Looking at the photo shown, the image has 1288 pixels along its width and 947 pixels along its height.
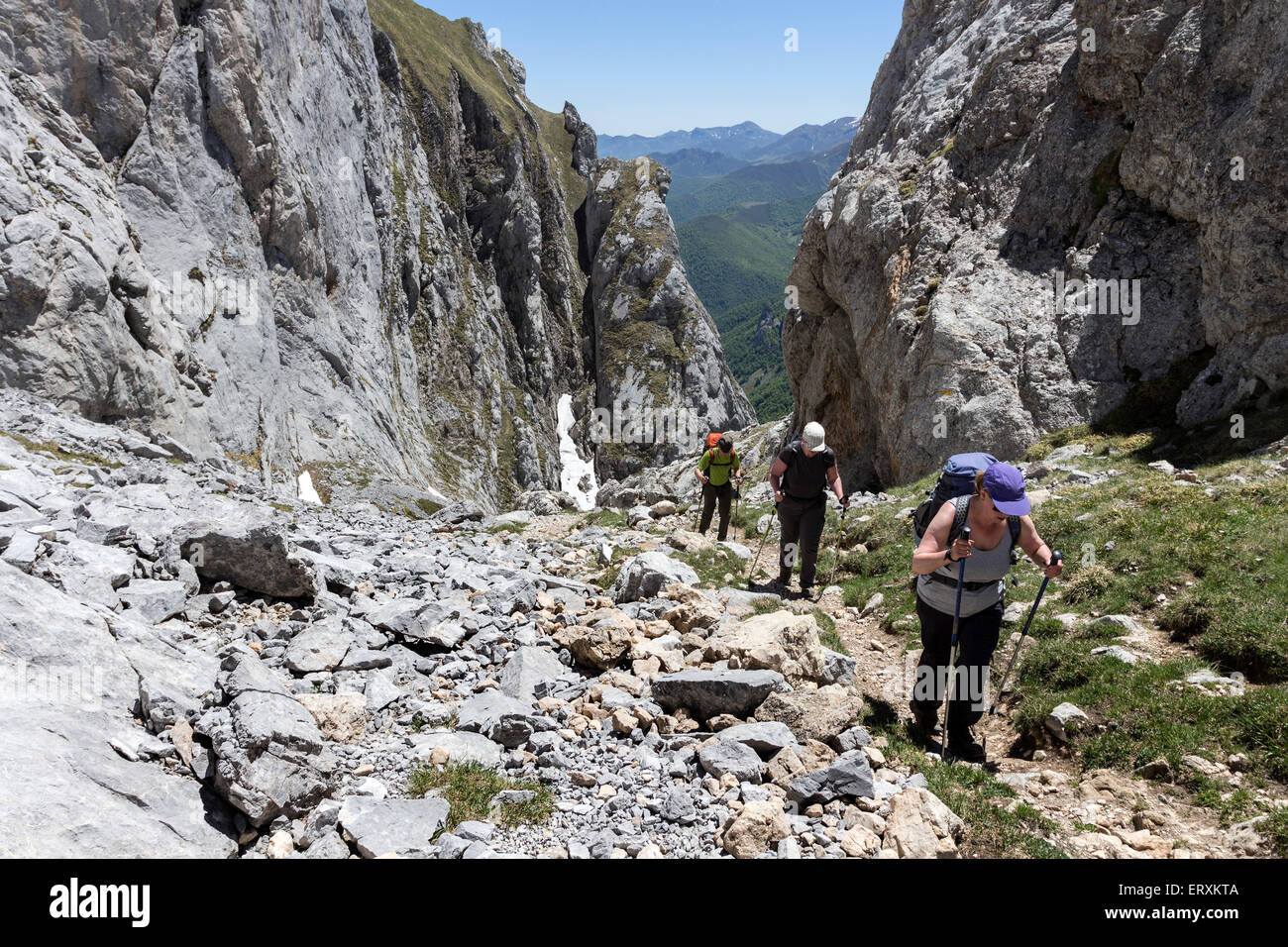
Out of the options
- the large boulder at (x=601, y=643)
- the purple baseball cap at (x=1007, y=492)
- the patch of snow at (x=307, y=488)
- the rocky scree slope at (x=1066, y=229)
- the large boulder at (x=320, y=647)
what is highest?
the rocky scree slope at (x=1066, y=229)

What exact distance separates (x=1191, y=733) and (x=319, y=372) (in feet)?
193

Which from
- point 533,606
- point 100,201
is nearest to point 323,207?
point 100,201

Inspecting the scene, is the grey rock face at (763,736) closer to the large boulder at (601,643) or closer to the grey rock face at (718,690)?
the grey rock face at (718,690)

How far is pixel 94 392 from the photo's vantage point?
26219 mm

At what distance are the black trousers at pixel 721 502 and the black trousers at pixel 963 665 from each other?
11.2 metres

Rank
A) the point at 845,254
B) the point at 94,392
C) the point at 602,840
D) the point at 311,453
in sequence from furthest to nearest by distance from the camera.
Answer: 1. the point at 311,453
2. the point at 845,254
3. the point at 94,392
4. the point at 602,840

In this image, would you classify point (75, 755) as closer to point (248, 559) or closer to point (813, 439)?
point (248, 559)

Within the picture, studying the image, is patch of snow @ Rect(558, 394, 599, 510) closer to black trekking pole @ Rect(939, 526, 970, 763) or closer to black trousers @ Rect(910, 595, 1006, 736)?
black trousers @ Rect(910, 595, 1006, 736)

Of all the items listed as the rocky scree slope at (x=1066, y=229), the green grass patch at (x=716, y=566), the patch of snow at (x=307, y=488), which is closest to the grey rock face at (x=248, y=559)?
the green grass patch at (x=716, y=566)

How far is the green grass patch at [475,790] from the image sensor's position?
262 inches

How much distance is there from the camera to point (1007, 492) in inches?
316

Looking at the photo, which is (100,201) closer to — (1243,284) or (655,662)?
(655,662)

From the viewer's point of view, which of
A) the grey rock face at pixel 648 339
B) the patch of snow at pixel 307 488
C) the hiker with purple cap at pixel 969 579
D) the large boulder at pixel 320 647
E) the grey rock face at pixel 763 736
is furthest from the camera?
the grey rock face at pixel 648 339

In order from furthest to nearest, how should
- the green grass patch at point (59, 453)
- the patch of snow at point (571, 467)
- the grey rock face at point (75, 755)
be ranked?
the patch of snow at point (571, 467) → the green grass patch at point (59, 453) → the grey rock face at point (75, 755)
